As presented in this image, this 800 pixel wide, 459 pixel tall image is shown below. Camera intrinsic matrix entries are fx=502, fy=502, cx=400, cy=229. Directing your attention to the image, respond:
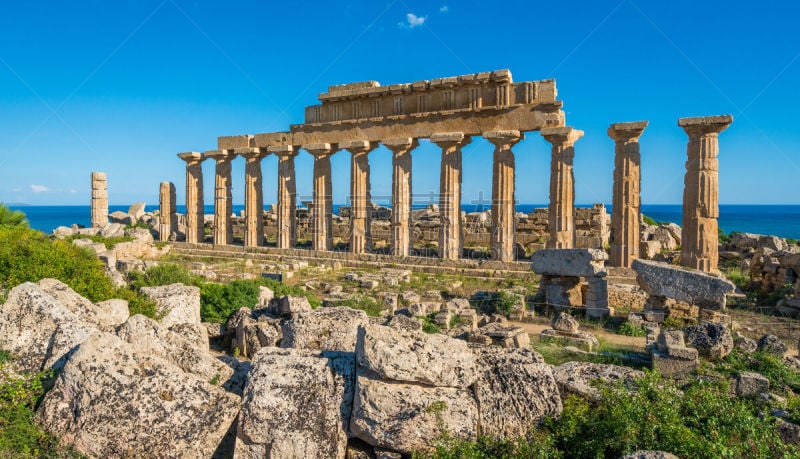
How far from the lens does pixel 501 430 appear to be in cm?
464

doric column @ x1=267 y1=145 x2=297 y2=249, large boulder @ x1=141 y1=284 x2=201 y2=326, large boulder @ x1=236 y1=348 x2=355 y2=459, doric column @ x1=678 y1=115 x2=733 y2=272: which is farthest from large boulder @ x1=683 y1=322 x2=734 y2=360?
doric column @ x1=267 y1=145 x2=297 y2=249

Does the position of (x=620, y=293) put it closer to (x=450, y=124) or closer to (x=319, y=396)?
(x=450, y=124)

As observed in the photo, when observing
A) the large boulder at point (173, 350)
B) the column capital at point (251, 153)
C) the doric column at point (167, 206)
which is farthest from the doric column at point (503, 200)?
the doric column at point (167, 206)

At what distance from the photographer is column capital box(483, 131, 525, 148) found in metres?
17.3

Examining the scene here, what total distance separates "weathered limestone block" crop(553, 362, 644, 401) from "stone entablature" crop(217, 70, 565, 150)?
12513mm

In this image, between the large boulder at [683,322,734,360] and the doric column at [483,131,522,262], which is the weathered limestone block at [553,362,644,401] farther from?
the doric column at [483,131,522,262]

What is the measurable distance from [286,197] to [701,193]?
Result: 1598 cm

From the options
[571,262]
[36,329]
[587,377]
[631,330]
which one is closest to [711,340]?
[631,330]

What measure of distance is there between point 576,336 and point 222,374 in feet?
20.6

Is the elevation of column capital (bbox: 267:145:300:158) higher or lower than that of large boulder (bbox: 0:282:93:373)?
higher

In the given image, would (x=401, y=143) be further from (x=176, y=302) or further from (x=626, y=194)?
(x=176, y=302)

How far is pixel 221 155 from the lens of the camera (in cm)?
2398

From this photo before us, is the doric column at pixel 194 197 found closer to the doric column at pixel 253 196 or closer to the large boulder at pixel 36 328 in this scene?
the doric column at pixel 253 196

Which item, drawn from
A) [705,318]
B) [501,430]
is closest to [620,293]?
[705,318]
